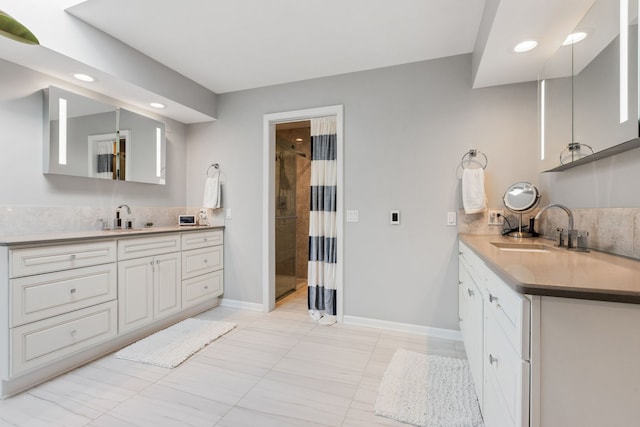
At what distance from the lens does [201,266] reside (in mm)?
3123

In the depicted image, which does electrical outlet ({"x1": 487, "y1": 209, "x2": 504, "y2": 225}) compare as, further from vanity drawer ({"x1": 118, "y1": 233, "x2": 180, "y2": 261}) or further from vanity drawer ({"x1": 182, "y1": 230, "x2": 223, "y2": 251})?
vanity drawer ({"x1": 118, "y1": 233, "x2": 180, "y2": 261})

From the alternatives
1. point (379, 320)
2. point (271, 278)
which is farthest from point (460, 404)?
point (271, 278)

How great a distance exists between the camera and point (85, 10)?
6.51 ft

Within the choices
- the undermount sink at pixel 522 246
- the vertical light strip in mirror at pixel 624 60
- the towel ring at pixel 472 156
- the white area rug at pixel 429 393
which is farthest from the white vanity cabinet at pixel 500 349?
the towel ring at pixel 472 156

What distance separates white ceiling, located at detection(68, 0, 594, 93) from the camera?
1780mm

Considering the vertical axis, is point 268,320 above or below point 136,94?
below

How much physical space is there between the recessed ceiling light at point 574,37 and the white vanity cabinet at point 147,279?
3261 millimetres

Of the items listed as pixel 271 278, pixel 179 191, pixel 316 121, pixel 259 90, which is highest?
pixel 259 90

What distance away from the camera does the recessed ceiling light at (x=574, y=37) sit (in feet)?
5.25

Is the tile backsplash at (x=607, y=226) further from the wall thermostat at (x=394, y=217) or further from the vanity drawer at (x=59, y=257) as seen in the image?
the vanity drawer at (x=59, y=257)

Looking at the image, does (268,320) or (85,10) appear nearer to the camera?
(85,10)

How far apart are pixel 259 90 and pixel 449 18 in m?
1.96

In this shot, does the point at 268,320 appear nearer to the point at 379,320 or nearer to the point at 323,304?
the point at 323,304

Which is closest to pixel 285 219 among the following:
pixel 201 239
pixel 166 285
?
pixel 201 239
